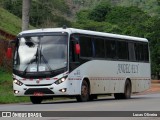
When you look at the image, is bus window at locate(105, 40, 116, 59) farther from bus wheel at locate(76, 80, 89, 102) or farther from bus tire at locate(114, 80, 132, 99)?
bus wheel at locate(76, 80, 89, 102)

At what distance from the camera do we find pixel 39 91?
79.2ft

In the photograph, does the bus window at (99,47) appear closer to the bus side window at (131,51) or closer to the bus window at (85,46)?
the bus window at (85,46)

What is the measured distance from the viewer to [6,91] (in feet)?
106

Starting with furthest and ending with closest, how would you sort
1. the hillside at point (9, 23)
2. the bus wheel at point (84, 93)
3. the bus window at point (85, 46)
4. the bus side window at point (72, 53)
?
1. the hillside at point (9, 23)
2. the bus window at point (85, 46)
3. the bus wheel at point (84, 93)
4. the bus side window at point (72, 53)

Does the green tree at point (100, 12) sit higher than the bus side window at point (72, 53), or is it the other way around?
the green tree at point (100, 12)

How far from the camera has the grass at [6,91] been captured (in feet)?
89.9

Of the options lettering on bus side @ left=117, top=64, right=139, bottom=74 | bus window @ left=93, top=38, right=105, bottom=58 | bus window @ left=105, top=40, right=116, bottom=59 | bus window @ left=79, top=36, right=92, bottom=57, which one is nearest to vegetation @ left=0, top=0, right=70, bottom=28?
lettering on bus side @ left=117, top=64, right=139, bottom=74

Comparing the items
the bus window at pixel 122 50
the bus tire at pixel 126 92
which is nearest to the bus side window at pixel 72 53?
the bus window at pixel 122 50

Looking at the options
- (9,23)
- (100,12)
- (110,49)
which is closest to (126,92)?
(110,49)

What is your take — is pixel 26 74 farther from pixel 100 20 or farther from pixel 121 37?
pixel 100 20

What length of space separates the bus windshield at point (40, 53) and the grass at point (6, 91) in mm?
2901

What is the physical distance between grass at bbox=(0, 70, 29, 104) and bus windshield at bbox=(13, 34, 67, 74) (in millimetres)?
2901

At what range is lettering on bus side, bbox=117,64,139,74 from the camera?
29647 mm

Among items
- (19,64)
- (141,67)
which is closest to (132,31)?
(141,67)
